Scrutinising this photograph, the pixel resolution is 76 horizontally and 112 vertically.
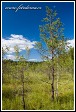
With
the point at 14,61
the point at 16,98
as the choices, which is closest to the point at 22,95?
the point at 16,98

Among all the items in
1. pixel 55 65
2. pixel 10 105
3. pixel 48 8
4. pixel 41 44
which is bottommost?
pixel 10 105

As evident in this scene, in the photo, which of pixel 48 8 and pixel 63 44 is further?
pixel 63 44

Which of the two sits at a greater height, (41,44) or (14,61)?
(41,44)

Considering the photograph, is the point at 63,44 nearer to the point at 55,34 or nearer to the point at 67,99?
the point at 55,34

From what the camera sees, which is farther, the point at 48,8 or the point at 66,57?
the point at 66,57

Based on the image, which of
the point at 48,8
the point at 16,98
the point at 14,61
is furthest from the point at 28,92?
the point at 48,8

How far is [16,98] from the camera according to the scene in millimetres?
12523

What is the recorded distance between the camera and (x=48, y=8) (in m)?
11.9

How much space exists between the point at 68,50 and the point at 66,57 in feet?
1.56

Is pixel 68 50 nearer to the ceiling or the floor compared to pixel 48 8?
nearer to the floor

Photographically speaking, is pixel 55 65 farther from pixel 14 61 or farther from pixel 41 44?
pixel 14 61

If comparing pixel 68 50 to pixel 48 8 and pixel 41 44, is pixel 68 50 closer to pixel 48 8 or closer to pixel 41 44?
pixel 41 44

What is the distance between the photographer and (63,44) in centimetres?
1277

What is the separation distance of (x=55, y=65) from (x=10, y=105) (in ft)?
9.90
